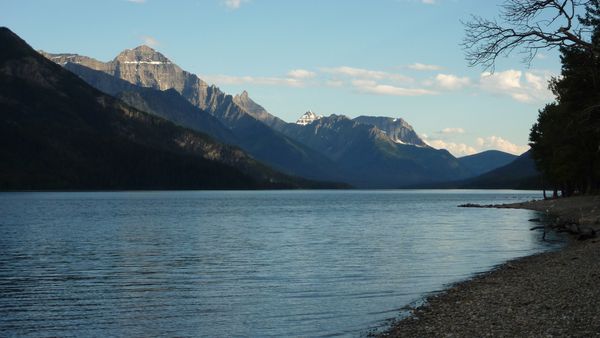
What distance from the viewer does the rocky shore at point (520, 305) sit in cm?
2445

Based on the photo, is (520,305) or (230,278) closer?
(520,305)

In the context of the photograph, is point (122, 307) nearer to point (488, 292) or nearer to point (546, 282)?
point (488, 292)

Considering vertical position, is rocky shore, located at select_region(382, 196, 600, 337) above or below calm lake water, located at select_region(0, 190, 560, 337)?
above

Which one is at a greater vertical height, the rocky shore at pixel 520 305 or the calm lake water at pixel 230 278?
the rocky shore at pixel 520 305

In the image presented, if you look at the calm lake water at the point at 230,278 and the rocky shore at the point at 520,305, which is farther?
the calm lake water at the point at 230,278

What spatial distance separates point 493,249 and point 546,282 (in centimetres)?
3077

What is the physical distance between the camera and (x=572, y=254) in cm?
5025

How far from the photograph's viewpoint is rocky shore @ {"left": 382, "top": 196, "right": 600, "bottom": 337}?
24.5 meters

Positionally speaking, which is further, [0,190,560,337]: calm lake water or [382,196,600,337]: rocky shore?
[0,190,560,337]: calm lake water

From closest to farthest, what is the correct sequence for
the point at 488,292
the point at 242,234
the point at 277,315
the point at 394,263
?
the point at 277,315
the point at 488,292
the point at 394,263
the point at 242,234

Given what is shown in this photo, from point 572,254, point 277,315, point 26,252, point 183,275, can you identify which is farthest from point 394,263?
point 26,252

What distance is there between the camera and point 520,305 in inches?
1188

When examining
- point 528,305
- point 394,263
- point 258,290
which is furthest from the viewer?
point 394,263

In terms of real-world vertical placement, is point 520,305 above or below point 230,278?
above
